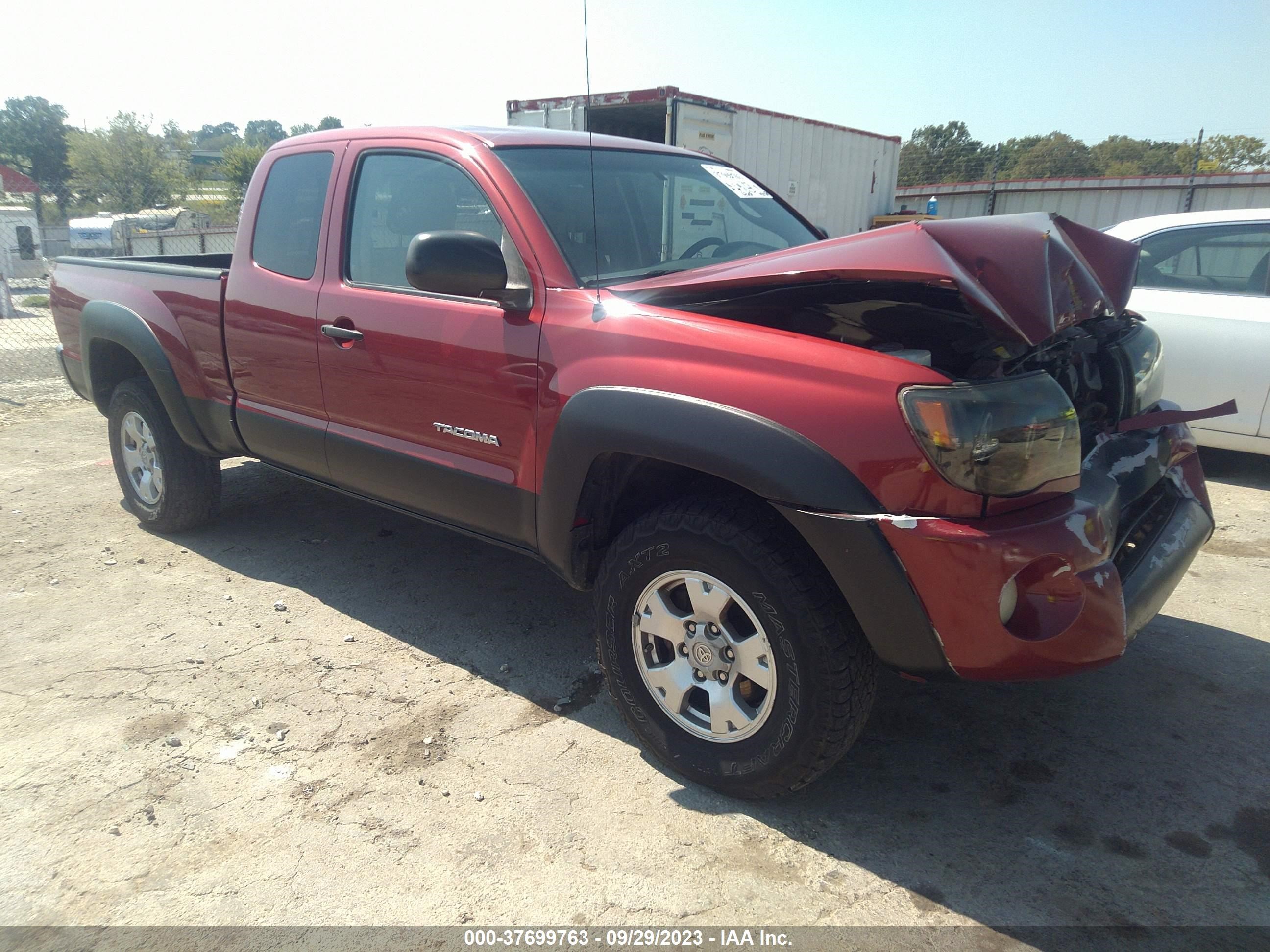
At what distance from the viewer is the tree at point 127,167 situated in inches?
1385

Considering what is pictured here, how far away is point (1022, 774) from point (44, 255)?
24763mm

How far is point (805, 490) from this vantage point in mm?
2172

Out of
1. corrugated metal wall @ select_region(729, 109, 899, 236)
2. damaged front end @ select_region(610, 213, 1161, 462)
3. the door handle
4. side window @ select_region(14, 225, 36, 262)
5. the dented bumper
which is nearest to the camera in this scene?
the dented bumper

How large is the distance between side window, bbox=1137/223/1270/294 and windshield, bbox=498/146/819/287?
2937 mm

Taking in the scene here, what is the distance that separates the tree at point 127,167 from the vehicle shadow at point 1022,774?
1465 inches

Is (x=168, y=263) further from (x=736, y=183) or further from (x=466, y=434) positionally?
(x=736, y=183)

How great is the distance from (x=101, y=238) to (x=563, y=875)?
2416 centimetres

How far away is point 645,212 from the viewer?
332cm

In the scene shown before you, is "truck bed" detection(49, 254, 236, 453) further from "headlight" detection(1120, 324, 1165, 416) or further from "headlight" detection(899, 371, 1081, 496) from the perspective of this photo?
"headlight" detection(1120, 324, 1165, 416)

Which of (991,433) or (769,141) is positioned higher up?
(769,141)

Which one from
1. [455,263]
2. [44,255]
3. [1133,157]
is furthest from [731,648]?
[1133,157]

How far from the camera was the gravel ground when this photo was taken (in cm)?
223

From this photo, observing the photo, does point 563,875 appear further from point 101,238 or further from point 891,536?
point 101,238

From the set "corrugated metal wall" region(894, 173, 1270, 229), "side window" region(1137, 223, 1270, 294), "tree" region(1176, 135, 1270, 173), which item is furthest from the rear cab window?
"tree" region(1176, 135, 1270, 173)
